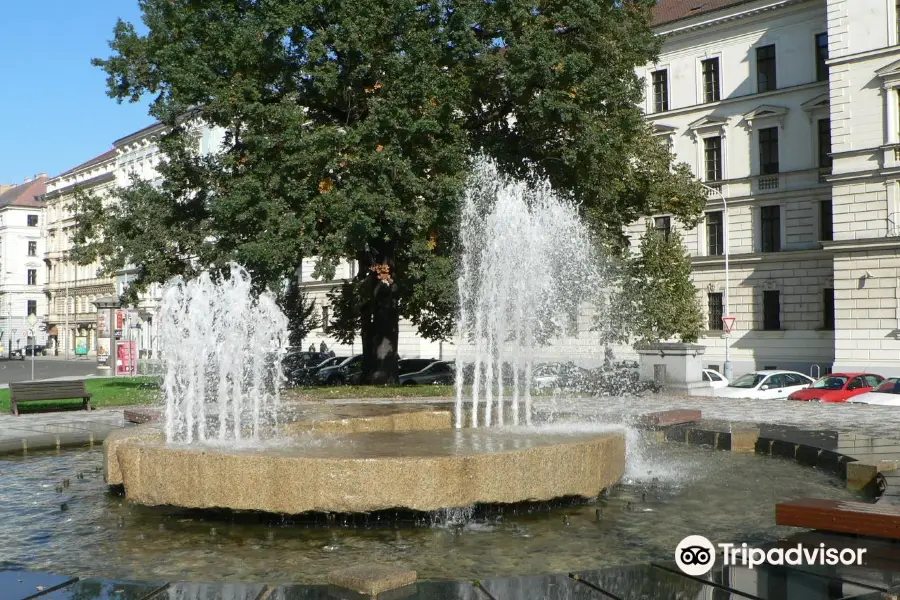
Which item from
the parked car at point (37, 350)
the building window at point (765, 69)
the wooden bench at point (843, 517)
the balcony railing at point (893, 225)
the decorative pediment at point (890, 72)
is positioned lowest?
the parked car at point (37, 350)

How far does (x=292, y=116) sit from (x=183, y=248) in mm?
5716

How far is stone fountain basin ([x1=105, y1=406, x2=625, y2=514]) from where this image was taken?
8258 millimetres

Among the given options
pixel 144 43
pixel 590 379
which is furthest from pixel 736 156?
pixel 144 43

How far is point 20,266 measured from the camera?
102 m

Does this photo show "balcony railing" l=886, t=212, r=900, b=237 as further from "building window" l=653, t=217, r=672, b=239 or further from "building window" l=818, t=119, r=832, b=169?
"building window" l=653, t=217, r=672, b=239

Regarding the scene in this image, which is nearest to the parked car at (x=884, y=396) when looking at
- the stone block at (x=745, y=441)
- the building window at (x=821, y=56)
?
the stone block at (x=745, y=441)

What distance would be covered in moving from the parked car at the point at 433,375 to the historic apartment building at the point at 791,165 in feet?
46.7

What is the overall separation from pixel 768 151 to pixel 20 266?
86.5 m

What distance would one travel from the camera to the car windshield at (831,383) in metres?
25.2

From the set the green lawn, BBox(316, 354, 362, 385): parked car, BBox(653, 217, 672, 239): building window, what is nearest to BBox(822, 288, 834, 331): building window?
BBox(653, 217, 672, 239): building window

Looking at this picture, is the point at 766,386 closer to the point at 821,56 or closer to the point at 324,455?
the point at 821,56

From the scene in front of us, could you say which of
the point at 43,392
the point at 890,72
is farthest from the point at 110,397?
the point at 890,72

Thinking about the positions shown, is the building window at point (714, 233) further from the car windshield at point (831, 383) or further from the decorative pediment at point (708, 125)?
the car windshield at point (831, 383)

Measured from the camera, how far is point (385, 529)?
872 centimetres
